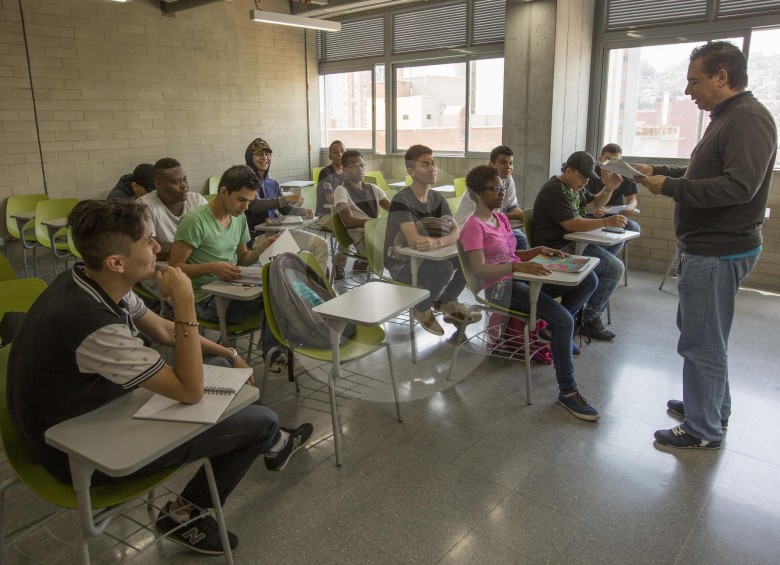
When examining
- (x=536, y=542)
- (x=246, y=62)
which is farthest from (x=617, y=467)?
(x=246, y=62)

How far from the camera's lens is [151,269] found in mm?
1545

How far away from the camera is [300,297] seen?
2195 mm

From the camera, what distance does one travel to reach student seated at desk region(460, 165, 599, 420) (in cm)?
260

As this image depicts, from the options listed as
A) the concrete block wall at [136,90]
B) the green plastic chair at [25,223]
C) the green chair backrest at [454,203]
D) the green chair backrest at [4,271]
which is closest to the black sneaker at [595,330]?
the green chair backrest at [454,203]

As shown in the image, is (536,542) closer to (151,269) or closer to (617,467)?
(617,467)

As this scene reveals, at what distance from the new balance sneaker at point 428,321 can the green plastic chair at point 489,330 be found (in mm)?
232

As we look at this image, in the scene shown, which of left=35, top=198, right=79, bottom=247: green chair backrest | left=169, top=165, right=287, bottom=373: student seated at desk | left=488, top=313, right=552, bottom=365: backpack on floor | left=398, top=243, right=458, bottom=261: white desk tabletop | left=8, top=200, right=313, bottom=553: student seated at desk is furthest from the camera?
left=35, top=198, right=79, bottom=247: green chair backrest

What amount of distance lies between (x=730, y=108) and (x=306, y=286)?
1757 mm

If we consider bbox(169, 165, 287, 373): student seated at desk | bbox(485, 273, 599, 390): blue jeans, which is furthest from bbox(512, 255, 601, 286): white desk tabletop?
bbox(169, 165, 287, 373): student seated at desk

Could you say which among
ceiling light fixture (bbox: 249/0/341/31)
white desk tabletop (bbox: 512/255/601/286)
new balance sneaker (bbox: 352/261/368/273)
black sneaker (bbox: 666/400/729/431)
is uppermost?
ceiling light fixture (bbox: 249/0/341/31)

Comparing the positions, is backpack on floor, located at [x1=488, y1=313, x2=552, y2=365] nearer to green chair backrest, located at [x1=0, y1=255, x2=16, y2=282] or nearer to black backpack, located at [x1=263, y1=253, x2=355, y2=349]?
black backpack, located at [x1=263, y1=253, x2=355, y2=349]

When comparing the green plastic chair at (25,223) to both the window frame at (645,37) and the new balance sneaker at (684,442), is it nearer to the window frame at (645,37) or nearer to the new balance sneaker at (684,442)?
the new balance sneaker at (684,442)

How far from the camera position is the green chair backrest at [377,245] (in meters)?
2.25

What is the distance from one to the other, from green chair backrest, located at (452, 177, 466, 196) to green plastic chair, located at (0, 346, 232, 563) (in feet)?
4.87
